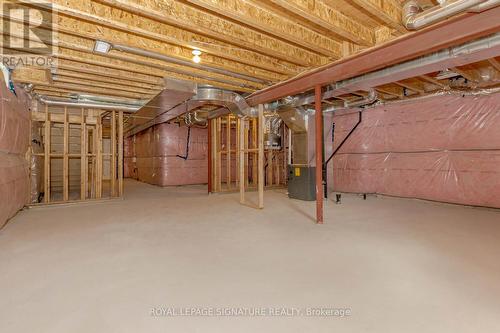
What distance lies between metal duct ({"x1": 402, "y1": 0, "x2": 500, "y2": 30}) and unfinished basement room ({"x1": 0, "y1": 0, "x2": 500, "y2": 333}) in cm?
1

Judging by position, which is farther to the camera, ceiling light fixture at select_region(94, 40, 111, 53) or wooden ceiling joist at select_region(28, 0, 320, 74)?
ceiling light fixture at select_region(94, 40, 111, 53)

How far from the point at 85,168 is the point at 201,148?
3.99m

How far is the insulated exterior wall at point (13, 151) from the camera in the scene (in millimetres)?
3100

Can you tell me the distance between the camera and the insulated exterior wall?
310cm

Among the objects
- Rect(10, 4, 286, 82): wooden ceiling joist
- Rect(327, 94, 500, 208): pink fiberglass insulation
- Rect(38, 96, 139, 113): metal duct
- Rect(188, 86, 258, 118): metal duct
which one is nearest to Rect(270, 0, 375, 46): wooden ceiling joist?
Rect(10, 4, 286, 82): wooden ceiling joist

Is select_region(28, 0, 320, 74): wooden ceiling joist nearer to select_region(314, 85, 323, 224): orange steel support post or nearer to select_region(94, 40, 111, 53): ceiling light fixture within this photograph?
select_region(94, 40, 111, 53): ceiling light fixture

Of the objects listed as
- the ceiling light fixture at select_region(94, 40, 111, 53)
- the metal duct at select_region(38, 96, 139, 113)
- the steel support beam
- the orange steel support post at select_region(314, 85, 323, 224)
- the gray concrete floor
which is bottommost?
the gray concrete floor

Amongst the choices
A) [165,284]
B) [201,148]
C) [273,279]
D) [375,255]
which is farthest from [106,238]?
[201,148]

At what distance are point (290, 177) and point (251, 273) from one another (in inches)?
152

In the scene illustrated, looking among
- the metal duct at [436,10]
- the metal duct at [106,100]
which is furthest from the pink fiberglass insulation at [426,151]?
the metal duct at [106,100]

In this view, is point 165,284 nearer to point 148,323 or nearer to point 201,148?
point 148,323

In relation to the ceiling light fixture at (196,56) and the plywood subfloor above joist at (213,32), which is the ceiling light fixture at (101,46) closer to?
the plywood subfloor above joist at (213,32)

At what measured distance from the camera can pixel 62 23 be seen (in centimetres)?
258

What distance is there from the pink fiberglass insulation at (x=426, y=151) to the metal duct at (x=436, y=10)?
329 cm
